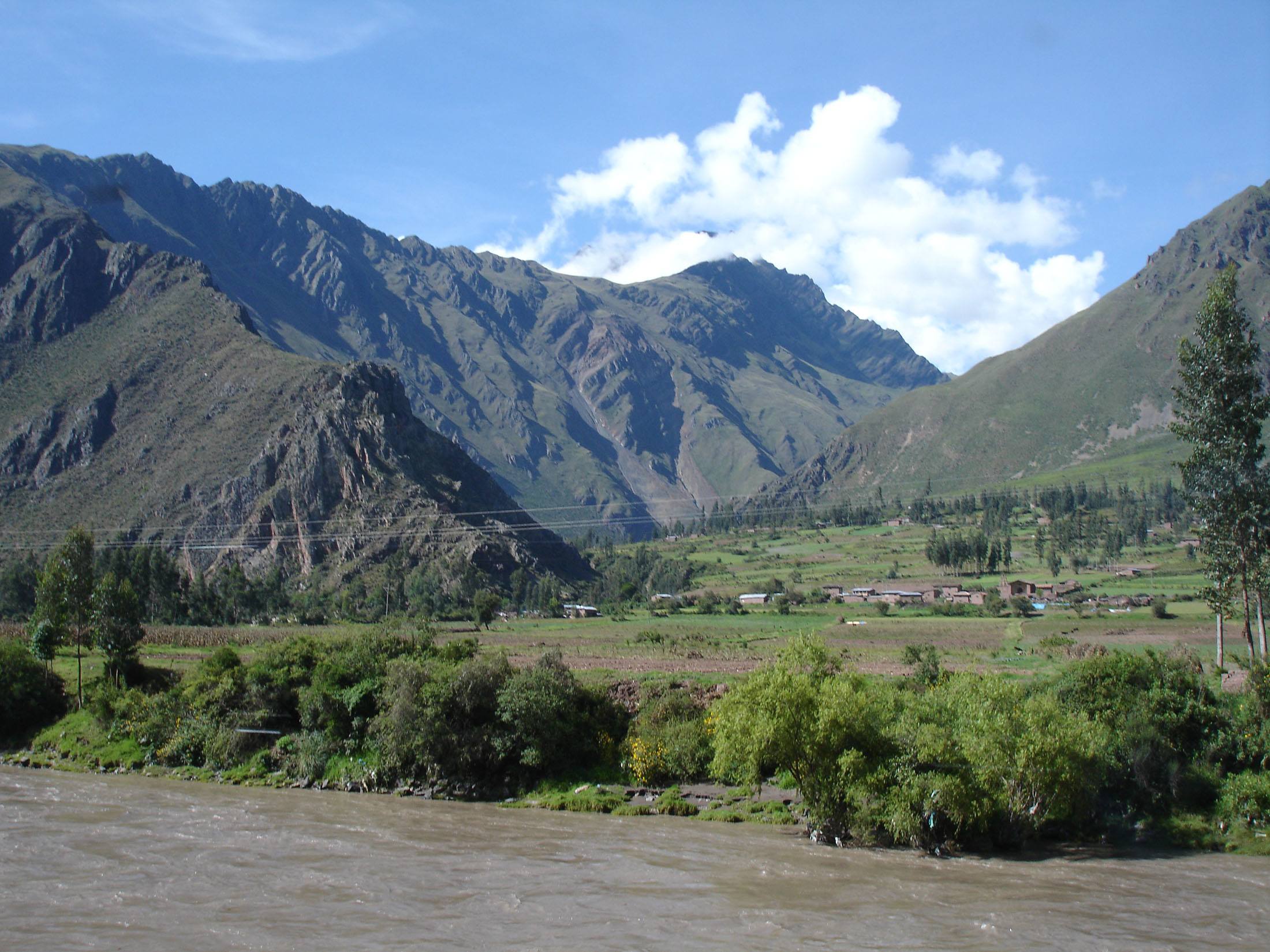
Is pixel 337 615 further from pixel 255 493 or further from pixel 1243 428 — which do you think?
pixel 1243 428

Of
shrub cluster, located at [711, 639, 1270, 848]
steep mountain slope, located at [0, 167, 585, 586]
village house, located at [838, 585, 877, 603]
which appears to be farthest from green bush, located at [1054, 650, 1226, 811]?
steep mountain slope, located at [0, 167, 585, 586]

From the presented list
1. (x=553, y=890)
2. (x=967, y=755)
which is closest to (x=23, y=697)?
(x=553, y=890)

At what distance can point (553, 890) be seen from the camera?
33.6 m

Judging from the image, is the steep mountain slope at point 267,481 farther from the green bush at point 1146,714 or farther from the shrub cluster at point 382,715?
the green bush at point 1146,714

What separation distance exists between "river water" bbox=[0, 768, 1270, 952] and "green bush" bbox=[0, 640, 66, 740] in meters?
23.7

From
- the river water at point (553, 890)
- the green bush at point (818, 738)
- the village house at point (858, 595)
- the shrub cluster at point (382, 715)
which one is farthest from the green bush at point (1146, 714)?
the village house at point (858, 595)

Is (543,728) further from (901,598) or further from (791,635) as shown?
(901,598)

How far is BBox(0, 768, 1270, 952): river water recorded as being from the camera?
28484 mm

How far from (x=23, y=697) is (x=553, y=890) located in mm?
50903

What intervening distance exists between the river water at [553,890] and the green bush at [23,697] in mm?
23702

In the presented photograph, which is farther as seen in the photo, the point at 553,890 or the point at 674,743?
the point at 674,743

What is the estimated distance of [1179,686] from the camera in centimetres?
4672

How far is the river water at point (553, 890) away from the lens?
2848cm

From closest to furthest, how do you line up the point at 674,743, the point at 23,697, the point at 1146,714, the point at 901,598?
the point at 1146,714, the point at 674,743, the point at 23,697, the point at 901,598
